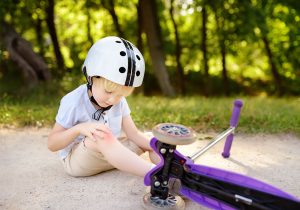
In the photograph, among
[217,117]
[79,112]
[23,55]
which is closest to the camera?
[79,112]

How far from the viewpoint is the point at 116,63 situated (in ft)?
9.04

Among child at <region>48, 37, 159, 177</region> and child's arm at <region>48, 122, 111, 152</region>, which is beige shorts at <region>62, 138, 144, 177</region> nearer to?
child at <region>48, 37, 159, 177</region>

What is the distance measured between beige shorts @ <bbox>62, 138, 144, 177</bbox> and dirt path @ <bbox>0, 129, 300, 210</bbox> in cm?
6

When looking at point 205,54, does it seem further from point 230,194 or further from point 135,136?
point 230,194

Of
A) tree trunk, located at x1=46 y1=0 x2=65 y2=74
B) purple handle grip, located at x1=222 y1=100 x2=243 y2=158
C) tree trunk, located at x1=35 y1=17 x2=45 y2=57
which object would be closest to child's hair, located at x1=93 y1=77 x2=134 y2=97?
purple handle grip, located at x1=222 y1=100 x2=243 y2=158

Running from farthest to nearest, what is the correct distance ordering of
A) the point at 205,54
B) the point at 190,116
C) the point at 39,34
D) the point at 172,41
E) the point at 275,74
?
the point at 172,41 → the point at 275,74 → the point at 39,34 → the point at 205,54 → the point at 190,116

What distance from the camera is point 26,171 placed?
3.56 metres

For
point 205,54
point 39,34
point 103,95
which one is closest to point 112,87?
point 103,95

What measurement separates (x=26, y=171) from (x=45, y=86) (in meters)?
3.76

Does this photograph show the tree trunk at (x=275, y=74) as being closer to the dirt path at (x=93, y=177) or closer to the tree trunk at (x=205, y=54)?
the tree trunk at (x=205, y=54)

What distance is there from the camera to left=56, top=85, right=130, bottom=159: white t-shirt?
3035 mm

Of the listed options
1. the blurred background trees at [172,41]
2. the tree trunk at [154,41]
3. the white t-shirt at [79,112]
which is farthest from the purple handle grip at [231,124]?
the tree trunk at [154,41]

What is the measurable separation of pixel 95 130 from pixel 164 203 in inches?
25.9

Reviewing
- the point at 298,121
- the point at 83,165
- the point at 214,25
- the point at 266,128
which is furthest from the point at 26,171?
the point at 214,25
